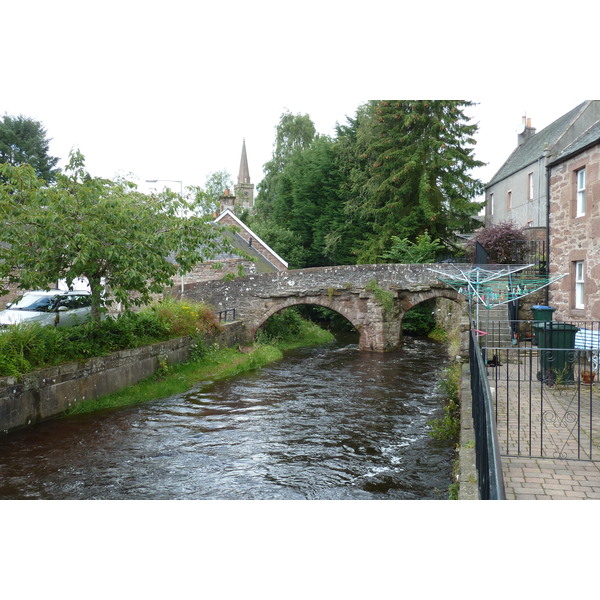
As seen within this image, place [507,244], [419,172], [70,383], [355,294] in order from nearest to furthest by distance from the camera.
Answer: [70,383]
[507,244]
[355,294]
[419,172]

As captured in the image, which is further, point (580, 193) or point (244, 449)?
point (580, 193)

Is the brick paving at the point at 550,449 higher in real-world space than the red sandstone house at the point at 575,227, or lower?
lower

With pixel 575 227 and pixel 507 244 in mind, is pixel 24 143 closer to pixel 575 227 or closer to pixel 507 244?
pixel 507 244

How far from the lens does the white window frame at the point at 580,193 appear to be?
1178 centimetres

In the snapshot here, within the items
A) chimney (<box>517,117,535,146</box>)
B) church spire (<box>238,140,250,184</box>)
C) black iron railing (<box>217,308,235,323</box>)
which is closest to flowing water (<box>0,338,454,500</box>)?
black iron railing (<box>217,308,235,323</box>)

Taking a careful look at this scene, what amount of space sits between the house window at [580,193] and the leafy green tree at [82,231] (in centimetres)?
811

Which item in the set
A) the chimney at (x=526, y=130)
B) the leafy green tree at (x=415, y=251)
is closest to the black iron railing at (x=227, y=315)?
the leafy green tree at (x=415, y=251)

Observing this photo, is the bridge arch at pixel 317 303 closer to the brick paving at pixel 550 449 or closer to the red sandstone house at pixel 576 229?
the red sandstone house at pixel 576 229

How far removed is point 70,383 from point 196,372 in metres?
4.19

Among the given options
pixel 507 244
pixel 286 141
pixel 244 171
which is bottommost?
pixel 507 244

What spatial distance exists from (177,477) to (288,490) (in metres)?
1.42

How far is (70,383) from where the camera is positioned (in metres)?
9.97

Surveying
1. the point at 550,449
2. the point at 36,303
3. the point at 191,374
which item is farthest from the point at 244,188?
the point at 550,449

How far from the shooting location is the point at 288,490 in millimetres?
6617
